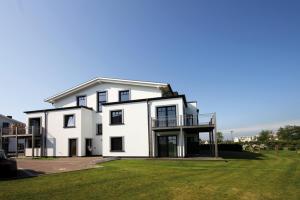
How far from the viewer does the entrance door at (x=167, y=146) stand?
20.9m

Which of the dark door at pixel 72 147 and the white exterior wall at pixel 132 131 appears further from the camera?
the dark door at pixel 72 147

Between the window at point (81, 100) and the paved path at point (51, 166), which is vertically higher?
the window at point (81, 100)

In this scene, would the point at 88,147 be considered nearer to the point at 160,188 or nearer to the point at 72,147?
the point at 72,147

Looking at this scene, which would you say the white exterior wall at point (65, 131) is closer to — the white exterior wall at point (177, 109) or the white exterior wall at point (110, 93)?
the white exterior wall at point (110, 93)

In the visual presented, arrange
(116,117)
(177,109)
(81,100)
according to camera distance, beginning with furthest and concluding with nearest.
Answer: (81,100) < (116,117) < (177,109)

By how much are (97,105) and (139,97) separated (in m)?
5.22

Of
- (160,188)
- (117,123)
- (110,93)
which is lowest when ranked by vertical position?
(160,188)

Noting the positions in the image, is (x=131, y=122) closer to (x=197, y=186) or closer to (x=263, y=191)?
(x=197, y=186)

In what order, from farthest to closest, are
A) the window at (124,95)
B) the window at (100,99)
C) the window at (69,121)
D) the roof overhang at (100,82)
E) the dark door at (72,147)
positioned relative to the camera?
the window at (100,99)
the window at (124,95)
the window at (69,121)
the dark door at (72,147)
the roof overhang at (100,82)

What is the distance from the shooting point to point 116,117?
2309cm

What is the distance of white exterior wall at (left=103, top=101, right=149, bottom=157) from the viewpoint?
2159 centimetres

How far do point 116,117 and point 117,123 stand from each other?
63 cm

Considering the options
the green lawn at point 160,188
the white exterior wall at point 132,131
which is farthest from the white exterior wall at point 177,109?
the green lawn at point 160,188

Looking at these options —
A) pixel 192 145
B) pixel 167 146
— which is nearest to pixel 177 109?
pixel 167 146
